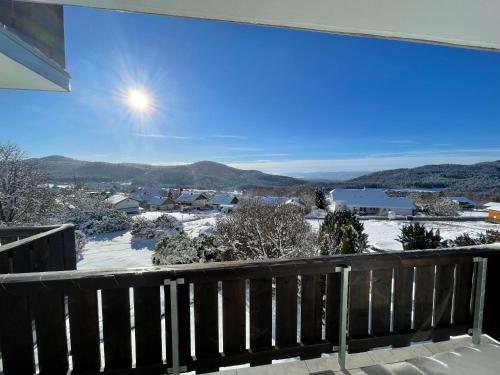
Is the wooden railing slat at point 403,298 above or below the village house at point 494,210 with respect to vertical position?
above

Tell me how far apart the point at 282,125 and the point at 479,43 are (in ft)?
36.9

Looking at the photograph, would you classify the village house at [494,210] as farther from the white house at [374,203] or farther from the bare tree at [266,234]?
the bare tree at [266,234]

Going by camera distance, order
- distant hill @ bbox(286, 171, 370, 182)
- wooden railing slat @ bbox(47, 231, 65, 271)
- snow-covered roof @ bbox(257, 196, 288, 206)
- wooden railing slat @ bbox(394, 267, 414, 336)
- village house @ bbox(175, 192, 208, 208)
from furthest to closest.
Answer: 1. village house @ bbox(175, 192, 208, 208)
2. distant hill @ bbox(286, 171, 370, 182)
3. snow-covered roof @ bbox(257, 196, 288, 206)
4. wooden railing slat @ bbox(47, 231, 65, 271)
5. wooden railing slat @ bbox(394, 267, 414, 336)

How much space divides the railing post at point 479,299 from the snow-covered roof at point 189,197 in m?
23.4

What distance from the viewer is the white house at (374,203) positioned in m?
20.1

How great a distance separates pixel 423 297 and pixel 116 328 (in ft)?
6.00

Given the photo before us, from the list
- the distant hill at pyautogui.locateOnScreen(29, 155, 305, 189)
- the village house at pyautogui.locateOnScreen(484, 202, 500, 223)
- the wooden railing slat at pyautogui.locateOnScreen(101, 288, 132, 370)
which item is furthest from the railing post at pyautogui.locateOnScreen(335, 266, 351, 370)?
the village house at pyautogui.locateOnScreen(484, 202, 500, 223)

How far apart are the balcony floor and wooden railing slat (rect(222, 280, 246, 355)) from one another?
199 mm

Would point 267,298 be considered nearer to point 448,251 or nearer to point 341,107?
point 448,251

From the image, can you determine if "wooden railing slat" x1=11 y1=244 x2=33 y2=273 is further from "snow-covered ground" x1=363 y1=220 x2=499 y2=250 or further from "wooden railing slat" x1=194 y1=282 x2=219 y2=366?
"snow-covered ground" x1=363 y1=220 x2=499 y2=250

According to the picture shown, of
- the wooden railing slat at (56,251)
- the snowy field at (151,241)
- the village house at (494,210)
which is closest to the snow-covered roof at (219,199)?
→ the snowy field at (151,241)

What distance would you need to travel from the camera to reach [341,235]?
10.3m

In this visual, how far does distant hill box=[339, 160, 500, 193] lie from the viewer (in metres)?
8.15

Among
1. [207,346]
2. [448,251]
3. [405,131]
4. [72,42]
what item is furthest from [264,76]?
[405,131]
